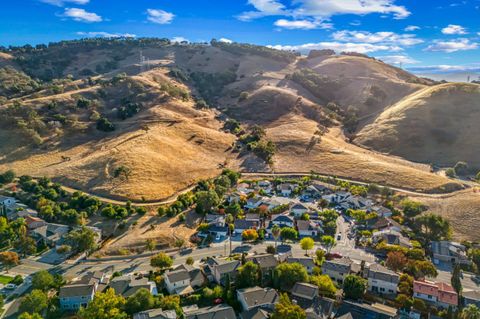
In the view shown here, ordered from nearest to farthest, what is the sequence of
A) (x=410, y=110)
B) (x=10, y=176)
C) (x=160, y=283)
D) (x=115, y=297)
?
(x=115, y=297) < (x=160, y=283) < (x=10, y=176) < (x=410, y=110)

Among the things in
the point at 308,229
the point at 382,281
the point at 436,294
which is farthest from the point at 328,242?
the point at 436,294

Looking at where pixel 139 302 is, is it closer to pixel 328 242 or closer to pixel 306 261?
pixel 306 261

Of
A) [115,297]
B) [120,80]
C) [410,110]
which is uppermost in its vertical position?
[120,80]

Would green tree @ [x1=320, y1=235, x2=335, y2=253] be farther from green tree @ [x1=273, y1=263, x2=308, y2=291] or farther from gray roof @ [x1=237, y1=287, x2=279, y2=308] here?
gray roof @ [x1=237, y1=287, x2=279, y2=308]

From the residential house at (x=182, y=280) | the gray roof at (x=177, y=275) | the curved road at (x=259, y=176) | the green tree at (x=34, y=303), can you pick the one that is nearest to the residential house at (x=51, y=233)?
the curved road at (x=259, y=176)

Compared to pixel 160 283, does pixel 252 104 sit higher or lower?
higher

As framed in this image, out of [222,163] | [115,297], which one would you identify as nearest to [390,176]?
[222,163]

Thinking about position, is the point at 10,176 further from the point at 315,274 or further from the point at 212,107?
the point at 212,107
